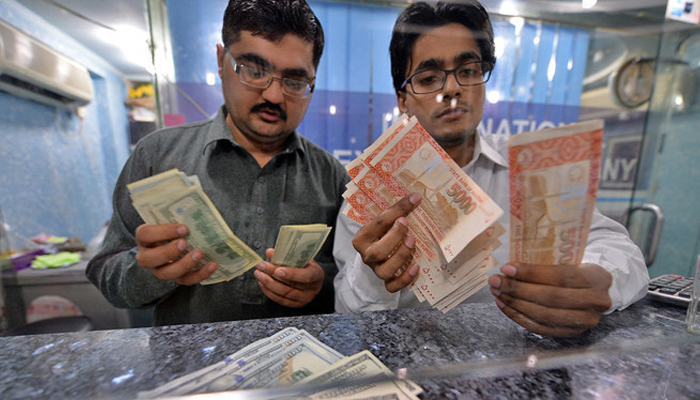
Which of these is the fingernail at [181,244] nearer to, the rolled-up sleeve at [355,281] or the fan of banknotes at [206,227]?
the fan of banknotes at [206,227]

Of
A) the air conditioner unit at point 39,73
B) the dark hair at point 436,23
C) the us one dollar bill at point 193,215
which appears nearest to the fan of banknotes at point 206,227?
the us one dollar bill at point 193,215

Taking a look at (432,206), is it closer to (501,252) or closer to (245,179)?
(501,252)

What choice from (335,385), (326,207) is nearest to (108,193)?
(326,207)

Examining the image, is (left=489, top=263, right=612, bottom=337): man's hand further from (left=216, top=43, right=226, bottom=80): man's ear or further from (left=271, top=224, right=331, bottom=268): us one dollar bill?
(left=216, top=43, right=226, bottom=80): man's ear

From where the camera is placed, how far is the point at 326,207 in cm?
72

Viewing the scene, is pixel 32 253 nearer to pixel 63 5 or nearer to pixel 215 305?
pixel 215 305

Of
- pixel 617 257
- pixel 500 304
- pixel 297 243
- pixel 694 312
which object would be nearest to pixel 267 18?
pixel 297 243

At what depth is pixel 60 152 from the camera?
0.57 metres

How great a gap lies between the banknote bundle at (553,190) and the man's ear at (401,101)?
0.72 ft

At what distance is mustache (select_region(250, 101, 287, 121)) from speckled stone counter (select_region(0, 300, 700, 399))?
478mm

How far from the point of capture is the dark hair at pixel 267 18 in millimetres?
533

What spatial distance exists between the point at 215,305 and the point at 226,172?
35cm

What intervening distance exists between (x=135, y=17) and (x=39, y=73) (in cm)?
20

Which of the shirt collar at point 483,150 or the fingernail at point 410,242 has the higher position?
the shirt collar at point 483,150
